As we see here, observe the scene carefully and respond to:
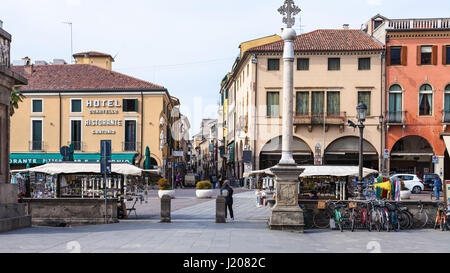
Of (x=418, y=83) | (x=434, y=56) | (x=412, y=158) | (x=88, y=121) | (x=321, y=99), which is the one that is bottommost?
(x=412, y=158)

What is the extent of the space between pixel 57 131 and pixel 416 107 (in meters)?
32.6

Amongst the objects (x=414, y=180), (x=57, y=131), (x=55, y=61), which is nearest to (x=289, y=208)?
(x=414, y=180)

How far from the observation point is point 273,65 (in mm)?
48000

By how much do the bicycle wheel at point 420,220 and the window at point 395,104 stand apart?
29.6 meters

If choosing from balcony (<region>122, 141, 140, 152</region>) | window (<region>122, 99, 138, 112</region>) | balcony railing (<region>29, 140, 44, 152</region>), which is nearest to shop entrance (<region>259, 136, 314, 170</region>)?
balcony (<region>122, 141, 140, 152</region>)

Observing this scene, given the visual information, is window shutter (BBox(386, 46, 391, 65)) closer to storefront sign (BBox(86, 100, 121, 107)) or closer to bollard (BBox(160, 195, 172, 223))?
storefront sign (BBox(86, 100, 121, 107))

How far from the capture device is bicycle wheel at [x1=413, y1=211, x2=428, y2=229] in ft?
59.2

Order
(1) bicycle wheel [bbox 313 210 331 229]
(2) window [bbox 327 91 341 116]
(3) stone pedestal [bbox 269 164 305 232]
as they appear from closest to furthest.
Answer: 1. (3) stone pedestal [bbox 269 164 305 232]
2. (1) bicycle wheel [bbox 313 210 331 229]
3. (2) window [bbox 327 91 341 116]

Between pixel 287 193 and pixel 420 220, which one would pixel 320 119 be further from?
pixel 287 193

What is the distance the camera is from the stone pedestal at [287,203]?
16422mm

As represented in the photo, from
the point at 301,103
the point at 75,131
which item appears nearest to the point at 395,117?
the point at 301,103

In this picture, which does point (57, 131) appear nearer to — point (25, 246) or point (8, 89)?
point (8, 89)

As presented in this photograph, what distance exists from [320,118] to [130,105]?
18.4 m

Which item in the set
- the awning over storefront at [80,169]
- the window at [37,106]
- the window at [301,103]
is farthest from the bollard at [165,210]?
the window at [37,106]
